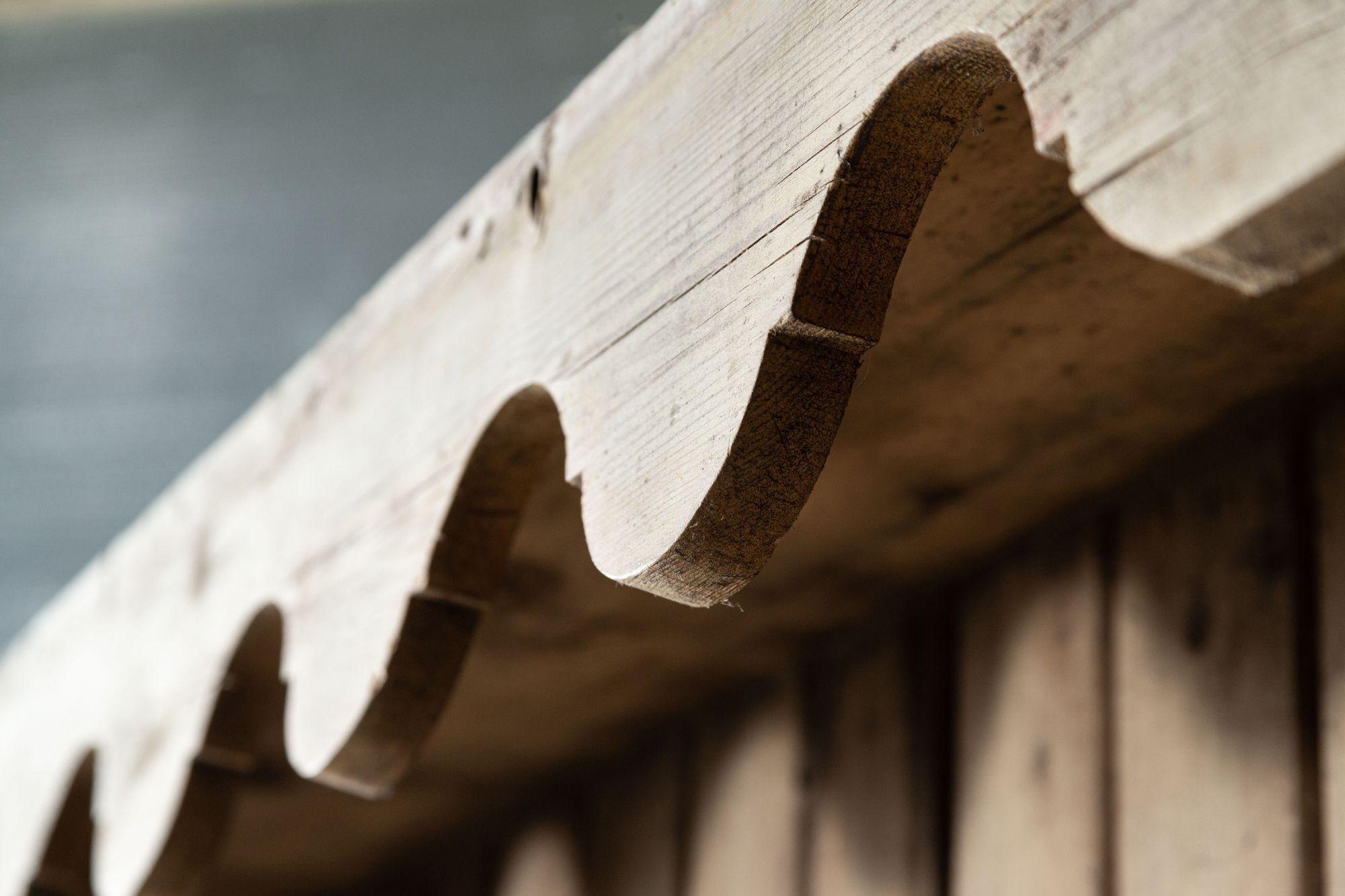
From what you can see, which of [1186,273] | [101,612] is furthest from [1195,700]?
[101,612]

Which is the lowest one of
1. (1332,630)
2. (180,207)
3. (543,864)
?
(543,864)

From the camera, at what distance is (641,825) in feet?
Result: 4.49

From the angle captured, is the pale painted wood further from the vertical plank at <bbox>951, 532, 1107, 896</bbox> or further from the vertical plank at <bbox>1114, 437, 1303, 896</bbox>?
the vertical plank at <bbox>1114, 437, 1303, 896</bbox>

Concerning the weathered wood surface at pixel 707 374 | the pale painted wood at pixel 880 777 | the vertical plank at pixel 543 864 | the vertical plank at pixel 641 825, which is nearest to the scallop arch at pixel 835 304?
the weathered wood surface at pixel 707 374

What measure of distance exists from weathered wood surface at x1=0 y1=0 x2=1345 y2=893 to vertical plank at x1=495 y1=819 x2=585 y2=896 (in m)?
0.10

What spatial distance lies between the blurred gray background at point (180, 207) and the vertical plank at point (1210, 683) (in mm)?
1204

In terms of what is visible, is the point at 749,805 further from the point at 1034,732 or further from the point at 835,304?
the point at 835,304

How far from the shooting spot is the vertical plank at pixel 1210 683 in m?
0.90

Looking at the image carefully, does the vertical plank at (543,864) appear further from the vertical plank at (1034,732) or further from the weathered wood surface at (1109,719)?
the vertical plank at (1034,732)

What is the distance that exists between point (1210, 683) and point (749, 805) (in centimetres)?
46

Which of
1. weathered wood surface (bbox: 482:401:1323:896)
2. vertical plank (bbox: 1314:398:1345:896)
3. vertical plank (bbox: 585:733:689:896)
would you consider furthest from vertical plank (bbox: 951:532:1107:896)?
vertical plank (bbox: 585:733:689:896)

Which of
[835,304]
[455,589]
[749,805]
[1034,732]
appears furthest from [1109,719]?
[835,304]

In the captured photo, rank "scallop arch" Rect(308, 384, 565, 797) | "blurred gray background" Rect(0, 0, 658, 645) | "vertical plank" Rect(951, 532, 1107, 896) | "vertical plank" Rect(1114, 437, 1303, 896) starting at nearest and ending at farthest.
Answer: "scallop arch" Rect(308, 384, 565, 797) → "vertical plank" Rect(1114, 437, 1303, 896) → "vertical plank" Rect(951, 532, 1107, 896) → "blurred gray background" Rect(0, 0, 658, 645)

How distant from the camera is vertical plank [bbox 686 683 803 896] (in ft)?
4.06
